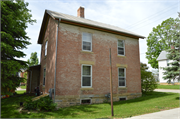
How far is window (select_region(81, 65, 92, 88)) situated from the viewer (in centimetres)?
1190

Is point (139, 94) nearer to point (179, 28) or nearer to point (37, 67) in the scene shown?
point (179, 28)

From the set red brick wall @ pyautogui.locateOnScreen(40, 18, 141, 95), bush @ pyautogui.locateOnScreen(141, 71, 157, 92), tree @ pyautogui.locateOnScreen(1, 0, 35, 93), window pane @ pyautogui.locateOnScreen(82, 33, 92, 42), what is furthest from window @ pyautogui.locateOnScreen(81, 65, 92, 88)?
bush @ pyautogui.locateOnScreen(141, 71, 157, 92)

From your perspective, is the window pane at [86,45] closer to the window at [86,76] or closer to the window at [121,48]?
the window at [86,76]

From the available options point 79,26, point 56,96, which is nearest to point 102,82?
point 56,96

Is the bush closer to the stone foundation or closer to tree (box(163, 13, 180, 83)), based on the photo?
tree (box(163, 13, 180, 83))

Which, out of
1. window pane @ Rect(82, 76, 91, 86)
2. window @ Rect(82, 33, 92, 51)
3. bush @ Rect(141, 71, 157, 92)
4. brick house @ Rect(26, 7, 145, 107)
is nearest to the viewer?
brick house @ Rect(26, 7, 145, 107)

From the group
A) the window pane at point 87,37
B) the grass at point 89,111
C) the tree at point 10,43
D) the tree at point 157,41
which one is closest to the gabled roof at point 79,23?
the window pane at point 87,37

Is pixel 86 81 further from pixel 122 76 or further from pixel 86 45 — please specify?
pixel 122 76

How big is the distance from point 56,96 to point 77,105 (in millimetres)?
1821

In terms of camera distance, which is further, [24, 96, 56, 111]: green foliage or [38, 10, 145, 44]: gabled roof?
[38, 10, 145, 44]: gabled roof

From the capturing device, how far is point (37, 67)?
57.2 feet

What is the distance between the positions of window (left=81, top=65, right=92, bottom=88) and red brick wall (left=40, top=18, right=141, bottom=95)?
0.28 meters

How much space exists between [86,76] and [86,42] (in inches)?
119

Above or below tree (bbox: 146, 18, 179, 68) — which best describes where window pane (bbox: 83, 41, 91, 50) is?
below
